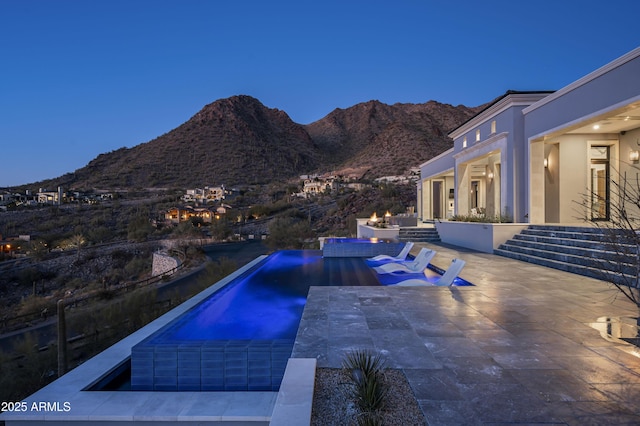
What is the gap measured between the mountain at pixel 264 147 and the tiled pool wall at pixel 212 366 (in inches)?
2052

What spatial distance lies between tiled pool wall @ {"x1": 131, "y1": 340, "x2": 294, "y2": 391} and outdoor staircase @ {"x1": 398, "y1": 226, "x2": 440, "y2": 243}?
37.7 feet

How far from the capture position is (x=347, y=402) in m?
2.22

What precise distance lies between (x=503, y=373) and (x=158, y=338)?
379 cm

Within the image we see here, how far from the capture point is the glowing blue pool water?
3.82 metres

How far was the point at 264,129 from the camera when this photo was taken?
76625 mm

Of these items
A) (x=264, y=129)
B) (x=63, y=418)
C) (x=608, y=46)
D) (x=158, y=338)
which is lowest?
(x=63, y=418)

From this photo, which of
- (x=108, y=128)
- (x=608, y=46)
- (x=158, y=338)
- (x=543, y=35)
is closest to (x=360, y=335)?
(x=158, y=338)

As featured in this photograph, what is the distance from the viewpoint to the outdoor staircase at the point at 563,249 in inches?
276

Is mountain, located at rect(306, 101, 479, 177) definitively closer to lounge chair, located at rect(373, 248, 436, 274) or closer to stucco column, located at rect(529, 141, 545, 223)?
stucco column, located at rect(529, 141, 545, 223)

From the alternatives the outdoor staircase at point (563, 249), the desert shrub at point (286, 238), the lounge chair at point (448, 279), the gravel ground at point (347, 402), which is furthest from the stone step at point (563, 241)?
the desert shrub at point (286, 238)

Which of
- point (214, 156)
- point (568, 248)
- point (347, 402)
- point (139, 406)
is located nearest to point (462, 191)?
point (568, 248)

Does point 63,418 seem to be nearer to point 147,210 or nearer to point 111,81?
point 147,210

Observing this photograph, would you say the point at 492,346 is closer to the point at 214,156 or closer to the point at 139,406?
the point at 139,406

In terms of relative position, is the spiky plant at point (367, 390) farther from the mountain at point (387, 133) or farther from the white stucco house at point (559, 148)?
the mountain at point (387, 133)
